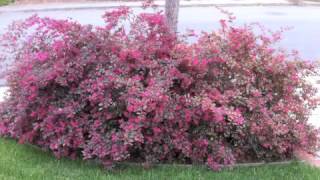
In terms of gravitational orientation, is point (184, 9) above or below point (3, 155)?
above

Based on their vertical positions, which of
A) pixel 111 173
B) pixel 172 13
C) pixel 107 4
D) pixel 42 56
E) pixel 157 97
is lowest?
pixel 111 173

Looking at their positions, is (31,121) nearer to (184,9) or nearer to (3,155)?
(3,155)

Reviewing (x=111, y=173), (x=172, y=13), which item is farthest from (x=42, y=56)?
(x=172, y=13)

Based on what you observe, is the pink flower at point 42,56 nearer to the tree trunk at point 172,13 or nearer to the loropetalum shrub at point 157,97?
the loropetalum shrub at point 157,97

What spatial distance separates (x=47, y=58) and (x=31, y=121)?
614 millimetres

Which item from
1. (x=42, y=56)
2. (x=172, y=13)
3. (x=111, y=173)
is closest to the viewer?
(x=111, y=173)

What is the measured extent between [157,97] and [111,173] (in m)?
0.83

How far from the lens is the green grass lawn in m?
4.99

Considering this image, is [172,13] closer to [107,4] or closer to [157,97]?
[157,97]

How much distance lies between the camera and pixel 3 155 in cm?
538

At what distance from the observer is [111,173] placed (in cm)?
511

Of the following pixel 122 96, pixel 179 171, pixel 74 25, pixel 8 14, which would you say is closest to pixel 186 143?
pixel 179 171

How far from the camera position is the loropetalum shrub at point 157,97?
5.04 m

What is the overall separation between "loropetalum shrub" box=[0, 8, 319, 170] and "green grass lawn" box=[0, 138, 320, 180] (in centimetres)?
12
